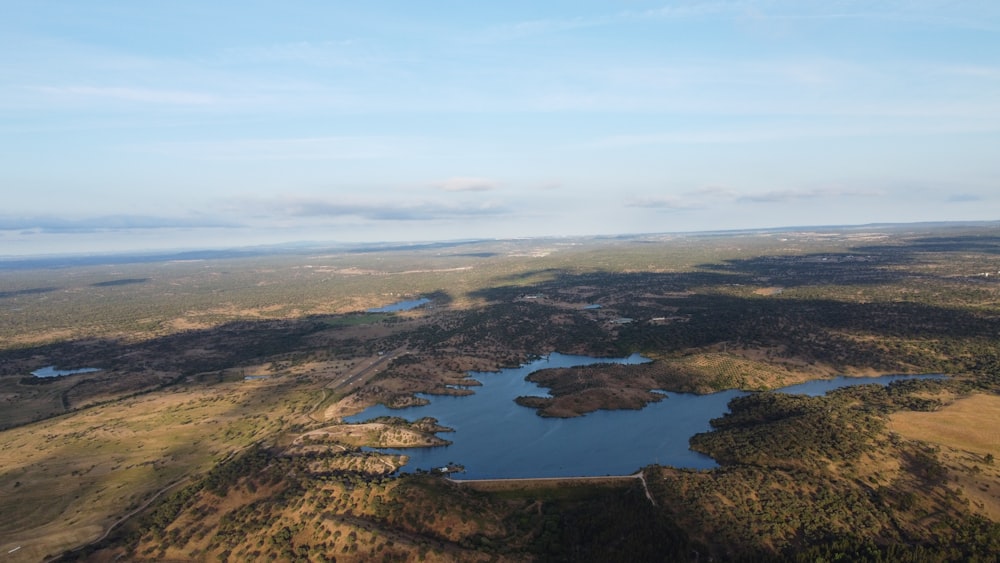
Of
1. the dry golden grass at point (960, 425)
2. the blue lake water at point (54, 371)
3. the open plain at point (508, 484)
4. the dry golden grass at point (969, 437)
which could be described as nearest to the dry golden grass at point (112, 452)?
the open plain at point (508, 484)

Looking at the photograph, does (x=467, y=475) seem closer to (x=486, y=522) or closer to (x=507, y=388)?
(x=486, y=522)

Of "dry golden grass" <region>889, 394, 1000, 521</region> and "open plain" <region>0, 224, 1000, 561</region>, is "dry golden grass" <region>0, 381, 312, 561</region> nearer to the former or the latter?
"open plain" <region>0, 224, 1000, 561</region>

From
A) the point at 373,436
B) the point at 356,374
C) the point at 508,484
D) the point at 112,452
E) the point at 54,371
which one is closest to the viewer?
the point at 508,484

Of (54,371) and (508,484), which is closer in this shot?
(508,484)

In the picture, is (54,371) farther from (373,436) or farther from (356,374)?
(373,436)

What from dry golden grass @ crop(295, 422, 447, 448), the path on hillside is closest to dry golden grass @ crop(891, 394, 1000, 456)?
dry golden grass @ crop(295, 422, 447, 448)

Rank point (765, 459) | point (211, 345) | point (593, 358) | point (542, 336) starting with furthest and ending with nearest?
point (211, 345) → point (542, 336) → point (593, 358) → point (765, 459)

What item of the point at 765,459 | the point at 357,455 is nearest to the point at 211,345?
the point at 357,455

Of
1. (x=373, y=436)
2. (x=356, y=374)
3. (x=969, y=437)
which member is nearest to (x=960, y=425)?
(x=969, y=437)

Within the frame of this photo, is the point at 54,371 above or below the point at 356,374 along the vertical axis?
below
